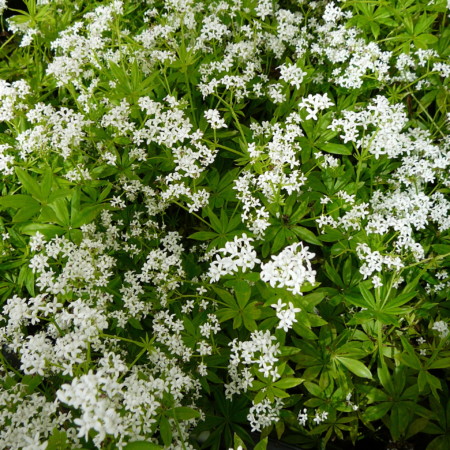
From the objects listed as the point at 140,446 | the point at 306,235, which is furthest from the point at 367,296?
the point at 140,446

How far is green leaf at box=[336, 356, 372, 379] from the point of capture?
279 cm

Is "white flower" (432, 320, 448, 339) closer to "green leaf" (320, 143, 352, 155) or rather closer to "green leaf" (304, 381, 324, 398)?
"green leaf" (304, 381, 324, 398)

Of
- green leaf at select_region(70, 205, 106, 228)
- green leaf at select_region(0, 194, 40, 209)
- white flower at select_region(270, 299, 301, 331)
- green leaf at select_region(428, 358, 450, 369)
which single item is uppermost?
green leaf at select_region(0, 194, 40, 209)

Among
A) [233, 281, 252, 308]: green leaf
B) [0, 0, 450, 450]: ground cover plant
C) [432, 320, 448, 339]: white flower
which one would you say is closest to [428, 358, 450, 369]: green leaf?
[0, 0, 450, 450]: ground cover plant

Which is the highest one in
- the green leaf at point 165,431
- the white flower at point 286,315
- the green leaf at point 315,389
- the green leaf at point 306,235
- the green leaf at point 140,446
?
the white flower at point 286,315

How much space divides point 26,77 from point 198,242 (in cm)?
271

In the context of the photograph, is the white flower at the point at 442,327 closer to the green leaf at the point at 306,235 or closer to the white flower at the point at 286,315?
the green leaf at the point at 306,235

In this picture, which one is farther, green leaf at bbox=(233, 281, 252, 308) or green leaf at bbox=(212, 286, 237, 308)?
green leaf at bbox=(212, 286, 237, 308)

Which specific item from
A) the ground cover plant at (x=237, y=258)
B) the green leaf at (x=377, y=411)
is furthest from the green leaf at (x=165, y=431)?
the green leaf at (x=377, y=411)

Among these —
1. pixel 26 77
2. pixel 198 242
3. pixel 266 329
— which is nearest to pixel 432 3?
pixel 198 242

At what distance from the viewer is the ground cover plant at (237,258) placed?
2609 millimetres

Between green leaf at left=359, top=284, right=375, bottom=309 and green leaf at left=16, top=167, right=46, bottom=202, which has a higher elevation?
green leaf at left=16, top=167, right=46, bottom=202

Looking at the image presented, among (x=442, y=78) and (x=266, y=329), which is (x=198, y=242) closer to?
(x=266, y=329)

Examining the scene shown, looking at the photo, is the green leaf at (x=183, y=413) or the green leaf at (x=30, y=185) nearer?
the green leaf at (x=183, y=413)
